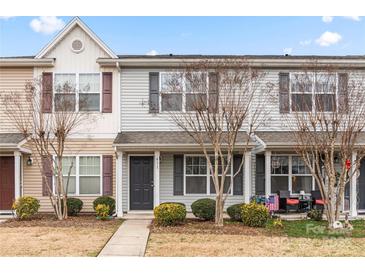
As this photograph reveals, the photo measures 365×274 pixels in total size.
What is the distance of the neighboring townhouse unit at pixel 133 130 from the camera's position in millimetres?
16781

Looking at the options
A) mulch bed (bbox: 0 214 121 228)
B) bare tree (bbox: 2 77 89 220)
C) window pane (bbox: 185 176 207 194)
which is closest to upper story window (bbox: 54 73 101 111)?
bare tree (bbox: 2 77 89 220)

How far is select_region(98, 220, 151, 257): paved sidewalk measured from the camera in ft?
33.1

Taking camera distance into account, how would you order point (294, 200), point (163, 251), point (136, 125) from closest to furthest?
point (163, 251) < point (294, 200) < point (136, 125)

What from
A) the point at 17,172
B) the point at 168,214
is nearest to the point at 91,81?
the point at 17,172

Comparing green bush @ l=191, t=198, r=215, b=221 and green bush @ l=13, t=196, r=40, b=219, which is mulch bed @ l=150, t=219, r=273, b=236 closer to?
green bush @ l=191, t=198, r=215, b=221

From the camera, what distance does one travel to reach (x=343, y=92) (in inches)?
591

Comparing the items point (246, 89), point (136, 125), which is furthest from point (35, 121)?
point (246, 89)

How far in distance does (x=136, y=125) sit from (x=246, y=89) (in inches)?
189

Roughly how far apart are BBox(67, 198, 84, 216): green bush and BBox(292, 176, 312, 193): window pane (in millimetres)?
8074

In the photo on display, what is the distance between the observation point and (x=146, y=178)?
56.1 feet

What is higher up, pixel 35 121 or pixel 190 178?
pixel 35 121

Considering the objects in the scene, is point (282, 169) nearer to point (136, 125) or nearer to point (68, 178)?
point (136, 125)

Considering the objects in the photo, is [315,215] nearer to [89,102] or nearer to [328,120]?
[328,120]

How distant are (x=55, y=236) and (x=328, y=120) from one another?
8.76 metres
